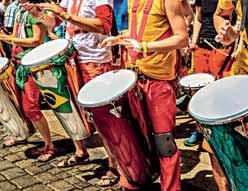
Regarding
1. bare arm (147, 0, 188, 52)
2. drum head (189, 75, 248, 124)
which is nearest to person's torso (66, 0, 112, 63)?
bare arm (147, 0, 188, 52)

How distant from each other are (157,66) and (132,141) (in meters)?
0.48

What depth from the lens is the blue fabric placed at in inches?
173

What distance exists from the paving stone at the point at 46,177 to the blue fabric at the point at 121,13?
52.9 inches

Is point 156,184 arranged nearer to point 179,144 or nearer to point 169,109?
point 169,109

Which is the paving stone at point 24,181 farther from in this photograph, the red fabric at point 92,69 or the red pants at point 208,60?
the red pants at point 208,60

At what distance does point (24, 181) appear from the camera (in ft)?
13.5

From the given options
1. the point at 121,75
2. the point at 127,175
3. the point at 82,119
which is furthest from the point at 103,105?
the point at 82,119

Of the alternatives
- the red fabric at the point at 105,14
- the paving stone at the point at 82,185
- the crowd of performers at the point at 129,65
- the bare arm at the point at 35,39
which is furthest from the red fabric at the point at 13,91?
the red fabric at the point at 105,14

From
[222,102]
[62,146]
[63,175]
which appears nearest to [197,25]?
[62,146]

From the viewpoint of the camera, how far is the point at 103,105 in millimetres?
2959

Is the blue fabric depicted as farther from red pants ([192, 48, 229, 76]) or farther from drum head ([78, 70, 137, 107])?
drum head ([78, 70, 137, 107])

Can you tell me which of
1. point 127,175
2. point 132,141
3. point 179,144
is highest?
point 132,141

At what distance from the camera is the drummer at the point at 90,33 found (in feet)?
11.9

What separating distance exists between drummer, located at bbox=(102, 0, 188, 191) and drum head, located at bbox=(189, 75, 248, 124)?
1.62 ft
